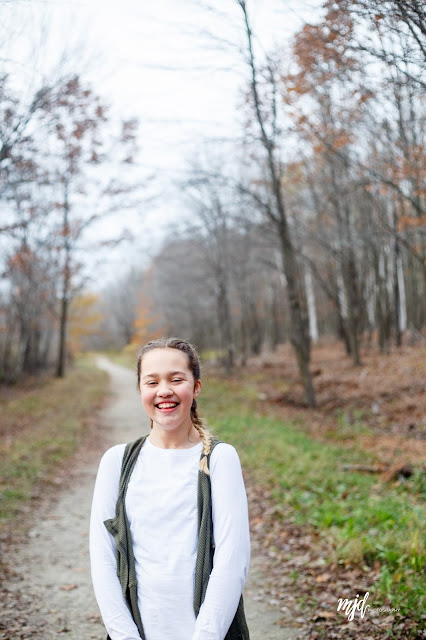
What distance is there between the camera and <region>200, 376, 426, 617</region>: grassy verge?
452 cm

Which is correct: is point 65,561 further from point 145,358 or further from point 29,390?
point 29,390

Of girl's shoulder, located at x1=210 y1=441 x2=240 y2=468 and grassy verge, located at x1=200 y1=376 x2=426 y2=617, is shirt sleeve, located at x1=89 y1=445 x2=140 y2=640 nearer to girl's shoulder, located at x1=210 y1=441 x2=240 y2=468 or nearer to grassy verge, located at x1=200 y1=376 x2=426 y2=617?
girl's shoulder, located at x1=210 y1=441 x2=240 y2=468

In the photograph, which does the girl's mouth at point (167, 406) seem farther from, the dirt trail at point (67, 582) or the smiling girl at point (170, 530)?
the dirt trail at point (67, 582)

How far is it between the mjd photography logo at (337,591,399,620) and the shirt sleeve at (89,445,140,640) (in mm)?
2566

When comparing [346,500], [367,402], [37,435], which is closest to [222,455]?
[346,500]

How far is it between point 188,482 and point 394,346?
22.7 m

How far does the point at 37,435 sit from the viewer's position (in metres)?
12.8

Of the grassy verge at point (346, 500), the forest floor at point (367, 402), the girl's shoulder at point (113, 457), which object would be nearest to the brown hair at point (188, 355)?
the girl's shoulder at point (113, 457)

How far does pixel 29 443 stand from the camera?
1173 cm

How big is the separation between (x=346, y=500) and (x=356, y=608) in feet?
9.00

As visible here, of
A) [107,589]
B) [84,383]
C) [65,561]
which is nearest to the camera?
[107,589]

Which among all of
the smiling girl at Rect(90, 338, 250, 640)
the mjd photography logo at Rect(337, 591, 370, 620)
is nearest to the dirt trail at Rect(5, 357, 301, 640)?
the mjd photography logo at Rect(337, 591, 370, 620)

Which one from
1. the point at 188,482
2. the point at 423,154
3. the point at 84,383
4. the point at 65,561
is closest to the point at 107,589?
the point at 188,482

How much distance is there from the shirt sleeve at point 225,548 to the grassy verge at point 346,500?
2.99 ft
